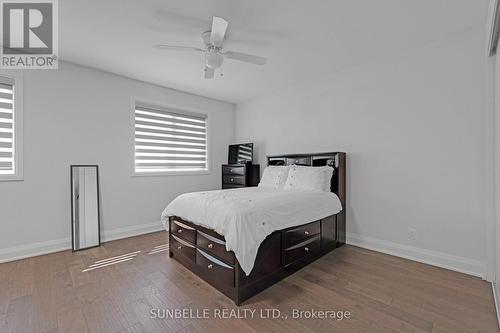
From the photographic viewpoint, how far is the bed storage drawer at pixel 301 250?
2.36 meters

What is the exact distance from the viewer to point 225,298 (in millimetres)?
2020

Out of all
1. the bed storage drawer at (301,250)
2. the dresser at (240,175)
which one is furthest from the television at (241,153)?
the bed storage drawer at (301,250)

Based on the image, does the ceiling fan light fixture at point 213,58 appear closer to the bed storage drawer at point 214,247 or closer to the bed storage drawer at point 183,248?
the bed storage drawer at point 214,247

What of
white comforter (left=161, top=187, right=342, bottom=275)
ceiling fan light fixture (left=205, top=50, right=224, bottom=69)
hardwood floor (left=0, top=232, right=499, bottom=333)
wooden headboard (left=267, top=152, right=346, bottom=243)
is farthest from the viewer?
wooden headboard (left=267, top=152, right=346, bottom=243)

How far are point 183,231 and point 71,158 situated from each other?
2103mm

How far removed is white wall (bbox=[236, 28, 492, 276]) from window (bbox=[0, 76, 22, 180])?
4185 mm

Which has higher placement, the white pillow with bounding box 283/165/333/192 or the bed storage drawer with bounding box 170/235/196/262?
the white pillow with bounding box 283/165/333/192

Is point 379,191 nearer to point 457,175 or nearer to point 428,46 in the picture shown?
point 457,175

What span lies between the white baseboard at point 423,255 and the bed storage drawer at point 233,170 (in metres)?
2.22

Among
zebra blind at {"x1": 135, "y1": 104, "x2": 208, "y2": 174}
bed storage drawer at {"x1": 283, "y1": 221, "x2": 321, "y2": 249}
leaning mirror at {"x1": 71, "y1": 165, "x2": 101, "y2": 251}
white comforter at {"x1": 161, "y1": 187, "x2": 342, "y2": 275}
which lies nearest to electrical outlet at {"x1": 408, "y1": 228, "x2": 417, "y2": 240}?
white comforter at {"x1": 161, "y1": 187, "x2": 342, "y2": 275}

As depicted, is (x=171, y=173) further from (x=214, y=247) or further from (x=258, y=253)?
(x=258, y=253)

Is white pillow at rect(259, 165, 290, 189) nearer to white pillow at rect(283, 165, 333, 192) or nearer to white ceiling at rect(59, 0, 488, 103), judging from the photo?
white pillow at rect(283, 165, 333, 192)

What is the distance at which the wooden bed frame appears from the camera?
6.59ft

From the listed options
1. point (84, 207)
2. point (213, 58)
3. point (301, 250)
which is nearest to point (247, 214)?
point (301, 250)
